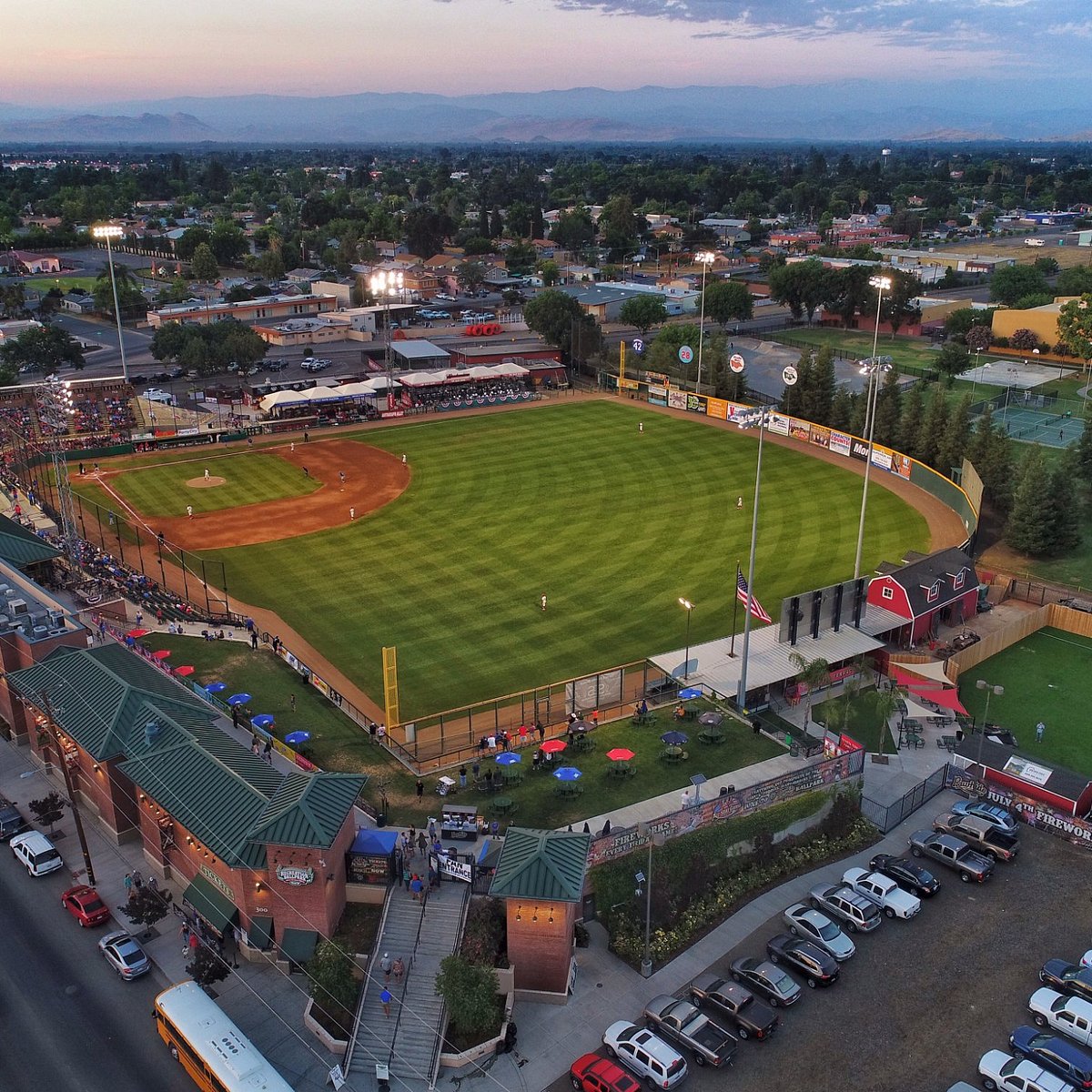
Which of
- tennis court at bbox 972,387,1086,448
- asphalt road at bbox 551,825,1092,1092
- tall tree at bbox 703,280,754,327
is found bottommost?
asphalt road at bbox 551,825,1092,1092

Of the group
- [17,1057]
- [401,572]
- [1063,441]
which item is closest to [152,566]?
[401,572]

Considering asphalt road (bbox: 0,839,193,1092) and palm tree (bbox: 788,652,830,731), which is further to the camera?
palm tree (bbox: 788,652,830,731)

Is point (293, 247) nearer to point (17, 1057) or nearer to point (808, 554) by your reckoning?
point (808, 554)

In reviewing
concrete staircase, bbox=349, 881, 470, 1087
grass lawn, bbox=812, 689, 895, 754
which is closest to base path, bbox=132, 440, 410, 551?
grass lawn, bbox=812, 689, 895, 754

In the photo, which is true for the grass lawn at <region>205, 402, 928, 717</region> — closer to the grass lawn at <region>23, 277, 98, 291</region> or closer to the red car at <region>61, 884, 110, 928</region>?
the red car at <region>61, 884, 110, 928</region>

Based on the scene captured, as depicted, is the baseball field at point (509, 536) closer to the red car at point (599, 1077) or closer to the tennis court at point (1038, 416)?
the red car at point (599, 1077)

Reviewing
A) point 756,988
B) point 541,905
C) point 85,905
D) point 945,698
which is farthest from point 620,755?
point 85,905
